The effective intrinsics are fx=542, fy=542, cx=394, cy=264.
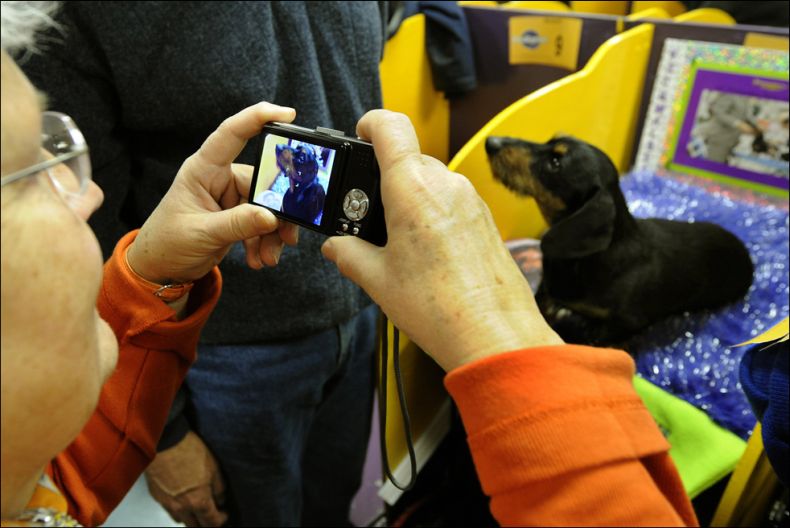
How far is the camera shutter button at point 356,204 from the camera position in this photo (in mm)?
521

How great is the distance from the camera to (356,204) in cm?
53

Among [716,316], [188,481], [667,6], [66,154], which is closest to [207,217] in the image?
[66,154]

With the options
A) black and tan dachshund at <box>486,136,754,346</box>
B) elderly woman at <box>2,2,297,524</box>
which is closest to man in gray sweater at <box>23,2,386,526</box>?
elderly woman at <box>2,2,297,524</box>

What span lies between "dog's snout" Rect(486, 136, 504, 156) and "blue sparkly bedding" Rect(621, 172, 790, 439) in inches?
18.3

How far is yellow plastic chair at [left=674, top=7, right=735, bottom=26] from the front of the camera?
62.8 inches

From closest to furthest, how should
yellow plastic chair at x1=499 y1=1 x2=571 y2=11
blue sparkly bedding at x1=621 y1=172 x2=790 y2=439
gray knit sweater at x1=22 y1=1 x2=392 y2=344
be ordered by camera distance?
gray knit sweater at x1=22 y1=1 x2=392 y2=344, blue sparkly bedding at x1=621 y1=172 x2=790 y2=439, yellow plastic chair at x1=499 y1=1 x2=571 y2=11

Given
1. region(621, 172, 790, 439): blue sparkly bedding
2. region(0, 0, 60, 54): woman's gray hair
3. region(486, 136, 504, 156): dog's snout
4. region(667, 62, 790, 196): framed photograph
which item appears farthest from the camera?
region(667, 62, 790, 196): framed photograph

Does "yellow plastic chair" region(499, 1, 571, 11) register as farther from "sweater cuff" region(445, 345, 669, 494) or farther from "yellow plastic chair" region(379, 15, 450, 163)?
"sweater cuff" region(445, 345, 669, 494)

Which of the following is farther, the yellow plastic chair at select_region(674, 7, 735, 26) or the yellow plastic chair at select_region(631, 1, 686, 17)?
the yellow plastic chair at select_region(631, 1, 686, 17)

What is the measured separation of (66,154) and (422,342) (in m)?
0.29

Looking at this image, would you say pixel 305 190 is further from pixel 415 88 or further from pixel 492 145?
pixel 415 88

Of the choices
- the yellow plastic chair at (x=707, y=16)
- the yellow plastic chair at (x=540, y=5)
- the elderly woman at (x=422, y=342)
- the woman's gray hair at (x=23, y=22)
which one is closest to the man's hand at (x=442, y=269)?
the elderly woman at (x=422, y=342)

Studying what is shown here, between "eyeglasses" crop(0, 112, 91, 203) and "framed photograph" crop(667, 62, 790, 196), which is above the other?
"eyeglasses" crop(0, 112, 91, 203)

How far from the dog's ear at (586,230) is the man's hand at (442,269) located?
0.59 m
